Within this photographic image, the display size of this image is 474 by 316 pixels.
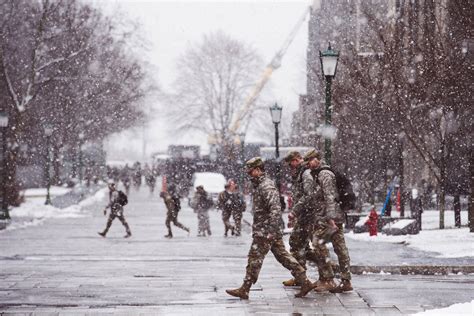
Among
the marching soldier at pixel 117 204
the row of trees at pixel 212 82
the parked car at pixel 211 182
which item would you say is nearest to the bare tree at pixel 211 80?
the row of trees at pixel 212 82

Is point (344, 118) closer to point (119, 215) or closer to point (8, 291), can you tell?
point (119, 215)

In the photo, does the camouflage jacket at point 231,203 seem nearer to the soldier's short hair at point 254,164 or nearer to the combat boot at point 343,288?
the combat boot at point 343,288

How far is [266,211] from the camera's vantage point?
11422 millimetres

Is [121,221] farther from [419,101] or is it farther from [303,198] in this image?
[303,198]

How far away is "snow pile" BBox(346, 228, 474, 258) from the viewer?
56.6ft

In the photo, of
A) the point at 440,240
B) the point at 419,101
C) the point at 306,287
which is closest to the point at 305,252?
the point at 306,287

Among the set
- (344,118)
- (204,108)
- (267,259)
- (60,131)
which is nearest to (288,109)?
(204,108)

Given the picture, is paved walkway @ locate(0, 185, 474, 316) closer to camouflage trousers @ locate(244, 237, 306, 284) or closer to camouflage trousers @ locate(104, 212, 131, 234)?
camouflage trousers @ locate(244, 237, 306, 284)

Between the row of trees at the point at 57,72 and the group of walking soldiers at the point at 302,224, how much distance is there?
2821 centimetres

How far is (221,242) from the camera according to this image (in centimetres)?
2381

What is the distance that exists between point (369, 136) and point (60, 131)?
36.2m

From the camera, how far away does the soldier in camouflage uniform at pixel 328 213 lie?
11.8m

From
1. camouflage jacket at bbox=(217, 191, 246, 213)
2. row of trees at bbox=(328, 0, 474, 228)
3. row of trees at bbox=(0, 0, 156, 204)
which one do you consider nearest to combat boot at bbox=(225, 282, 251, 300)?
row of trees at bbox=(328, 0, 474, 228)

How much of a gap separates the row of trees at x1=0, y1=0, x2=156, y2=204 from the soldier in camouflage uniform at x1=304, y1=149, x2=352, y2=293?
28.6 metres
